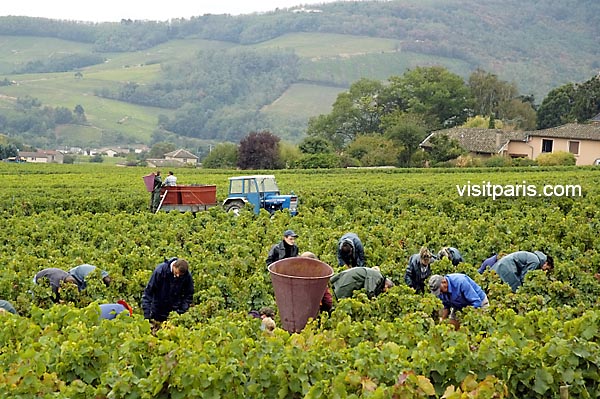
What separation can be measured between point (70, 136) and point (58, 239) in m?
140

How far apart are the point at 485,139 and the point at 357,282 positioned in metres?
61.8

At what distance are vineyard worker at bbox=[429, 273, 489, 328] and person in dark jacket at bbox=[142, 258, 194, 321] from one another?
298 cm

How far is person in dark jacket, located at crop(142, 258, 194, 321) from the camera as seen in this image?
9242 mm

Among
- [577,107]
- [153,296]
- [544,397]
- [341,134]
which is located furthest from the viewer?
[341,134]

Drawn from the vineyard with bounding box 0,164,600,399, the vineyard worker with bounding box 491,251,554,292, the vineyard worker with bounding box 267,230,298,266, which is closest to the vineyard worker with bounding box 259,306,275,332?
the vineyard with bounding box 0,164,600,399

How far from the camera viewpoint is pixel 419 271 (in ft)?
35.1

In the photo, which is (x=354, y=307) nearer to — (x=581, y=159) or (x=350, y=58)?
(x=581, y=159)

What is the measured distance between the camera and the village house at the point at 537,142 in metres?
63.9

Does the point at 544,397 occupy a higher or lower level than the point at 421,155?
higher

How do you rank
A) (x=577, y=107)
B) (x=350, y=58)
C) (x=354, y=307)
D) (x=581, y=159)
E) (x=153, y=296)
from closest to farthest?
(x=354, y=307) < (x=153, y=296) < (x=581, y=159) < (x=577, y=107) < (x=350, y=58)

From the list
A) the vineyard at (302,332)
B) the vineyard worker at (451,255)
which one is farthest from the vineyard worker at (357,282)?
the vineyard worker at (451,255)

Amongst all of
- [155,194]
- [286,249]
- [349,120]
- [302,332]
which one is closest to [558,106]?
[349,120]

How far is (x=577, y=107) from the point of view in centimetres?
8912

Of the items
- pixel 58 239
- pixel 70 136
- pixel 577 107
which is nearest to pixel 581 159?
pixel 577 107
